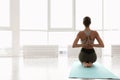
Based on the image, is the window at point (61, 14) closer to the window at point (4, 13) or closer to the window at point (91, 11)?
the window at point (91, 11)

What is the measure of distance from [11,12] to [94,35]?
4418 mm

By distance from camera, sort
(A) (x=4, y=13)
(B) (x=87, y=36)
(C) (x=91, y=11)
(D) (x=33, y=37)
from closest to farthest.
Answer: (B) (x=87, y=36) → (A) (x=4, y=13) → (D) (x=33, y=37) → (C) (x=91, y=11)

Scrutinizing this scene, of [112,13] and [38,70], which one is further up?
[112,13]

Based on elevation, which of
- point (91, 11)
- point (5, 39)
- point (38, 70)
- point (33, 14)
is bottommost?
point (38, 70)

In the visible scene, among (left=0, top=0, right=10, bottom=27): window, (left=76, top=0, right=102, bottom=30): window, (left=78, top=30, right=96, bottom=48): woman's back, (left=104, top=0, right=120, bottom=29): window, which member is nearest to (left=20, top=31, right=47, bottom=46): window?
(left=0, top=0, right=10, bottom=27): window

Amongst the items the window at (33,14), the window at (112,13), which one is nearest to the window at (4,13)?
the window at (33,14)

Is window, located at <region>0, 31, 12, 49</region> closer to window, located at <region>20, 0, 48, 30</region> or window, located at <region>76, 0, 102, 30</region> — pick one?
window, located at <region>20, 0, 48, 30</region>

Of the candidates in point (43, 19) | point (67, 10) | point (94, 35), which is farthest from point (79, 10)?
point (94, 35)

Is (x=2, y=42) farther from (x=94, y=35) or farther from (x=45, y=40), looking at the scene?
(x=94, y=35)

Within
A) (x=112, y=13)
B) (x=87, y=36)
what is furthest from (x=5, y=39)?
(x=87, y=36)

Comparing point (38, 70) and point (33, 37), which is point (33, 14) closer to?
point (33, 37)

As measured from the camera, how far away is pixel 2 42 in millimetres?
8906

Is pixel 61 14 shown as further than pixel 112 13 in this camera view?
Yes

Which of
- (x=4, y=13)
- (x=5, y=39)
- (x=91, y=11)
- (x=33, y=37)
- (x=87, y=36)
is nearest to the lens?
(x=87, y=36)
